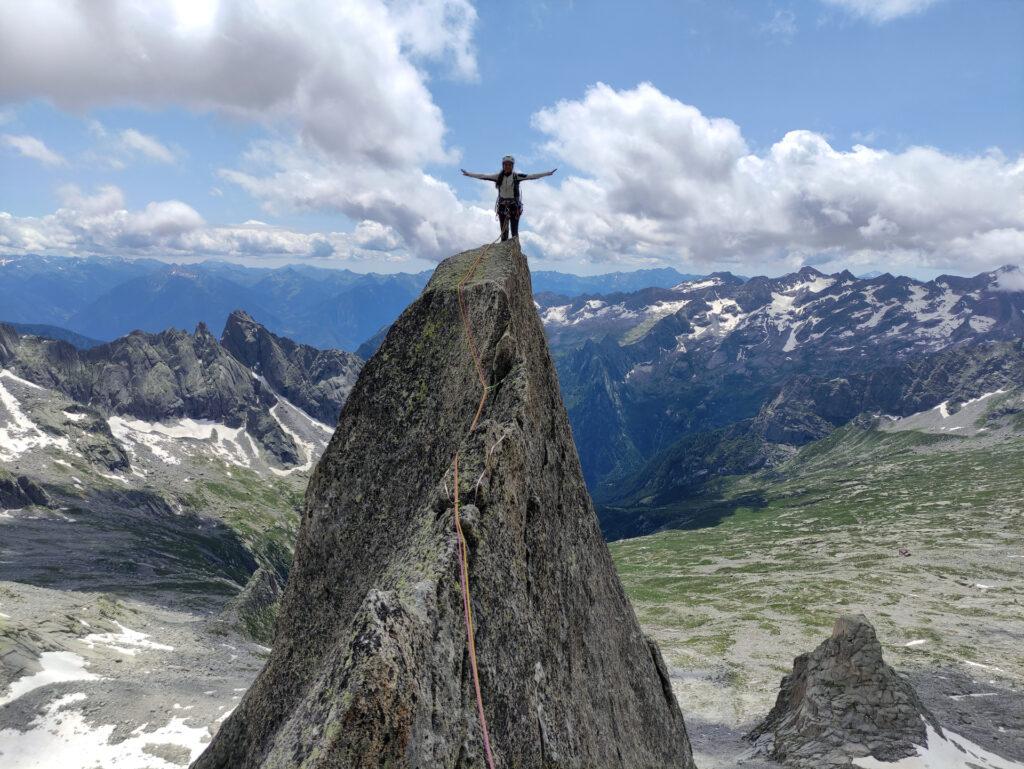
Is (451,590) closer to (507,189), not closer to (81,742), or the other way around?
(507,189)

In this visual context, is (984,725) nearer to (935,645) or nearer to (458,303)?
(935,645)

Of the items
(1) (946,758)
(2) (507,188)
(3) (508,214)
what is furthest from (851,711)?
(2) (507,188)

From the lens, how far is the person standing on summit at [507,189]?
2395 centimetres

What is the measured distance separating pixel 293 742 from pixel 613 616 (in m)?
14.3

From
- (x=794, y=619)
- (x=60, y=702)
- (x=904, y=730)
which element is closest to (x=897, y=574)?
(x=794, y=619)

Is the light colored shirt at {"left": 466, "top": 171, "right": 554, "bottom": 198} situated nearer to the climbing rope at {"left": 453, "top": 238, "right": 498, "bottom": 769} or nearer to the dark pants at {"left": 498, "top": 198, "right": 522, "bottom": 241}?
the dark pants at {"left": 498, "top": 198, "right": 522, "bottom": 241}

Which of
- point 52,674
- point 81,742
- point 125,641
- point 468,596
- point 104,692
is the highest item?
point 468,596

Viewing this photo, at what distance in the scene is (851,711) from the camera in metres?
53.6

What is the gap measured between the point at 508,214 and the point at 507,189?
1.02 meters

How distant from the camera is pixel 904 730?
51531mm

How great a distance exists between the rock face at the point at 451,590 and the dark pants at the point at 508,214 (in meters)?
1.62

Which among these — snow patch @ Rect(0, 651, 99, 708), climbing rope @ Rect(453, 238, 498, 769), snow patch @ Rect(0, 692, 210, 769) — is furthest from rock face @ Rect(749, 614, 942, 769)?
snow patch @ Rect(0, 651, 99, 708)

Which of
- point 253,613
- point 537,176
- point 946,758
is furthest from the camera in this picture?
point 253,613

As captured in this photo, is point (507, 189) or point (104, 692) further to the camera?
point (104, 692)
